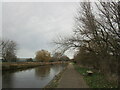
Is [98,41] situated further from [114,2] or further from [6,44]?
[6,44]

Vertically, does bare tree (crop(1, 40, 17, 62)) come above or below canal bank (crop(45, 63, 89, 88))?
above

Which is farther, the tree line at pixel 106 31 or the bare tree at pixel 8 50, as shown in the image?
the bare tree at pixel 8 50

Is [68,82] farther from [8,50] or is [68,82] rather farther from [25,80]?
[8,50]

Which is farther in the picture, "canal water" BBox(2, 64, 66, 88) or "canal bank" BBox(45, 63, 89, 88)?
"canal water" BBox(2, 64, 66, 88)

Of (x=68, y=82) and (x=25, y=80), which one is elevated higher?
(x=68, y=82)

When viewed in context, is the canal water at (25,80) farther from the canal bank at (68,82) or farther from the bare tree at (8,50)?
the bare tree at (8,50)

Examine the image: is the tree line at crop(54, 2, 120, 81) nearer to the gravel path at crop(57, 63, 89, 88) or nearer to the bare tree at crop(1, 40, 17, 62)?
the gravel path at crop(57, 63, 89, 88)

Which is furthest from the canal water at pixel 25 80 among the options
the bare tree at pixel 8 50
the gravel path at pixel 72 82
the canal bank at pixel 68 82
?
the bare tree at pixel 8 50

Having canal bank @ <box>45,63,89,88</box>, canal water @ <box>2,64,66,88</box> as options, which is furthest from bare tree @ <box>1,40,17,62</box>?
canal bank @ <box>45,63,89,88</box>

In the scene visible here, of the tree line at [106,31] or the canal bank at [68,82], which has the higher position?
the tree line at [106,31]

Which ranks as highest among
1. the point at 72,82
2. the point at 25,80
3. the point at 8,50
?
the point at 8,50

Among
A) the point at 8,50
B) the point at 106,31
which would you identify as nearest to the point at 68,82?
the point at 106,31

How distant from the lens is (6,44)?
56062 mm

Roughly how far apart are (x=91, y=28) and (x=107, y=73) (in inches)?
197
